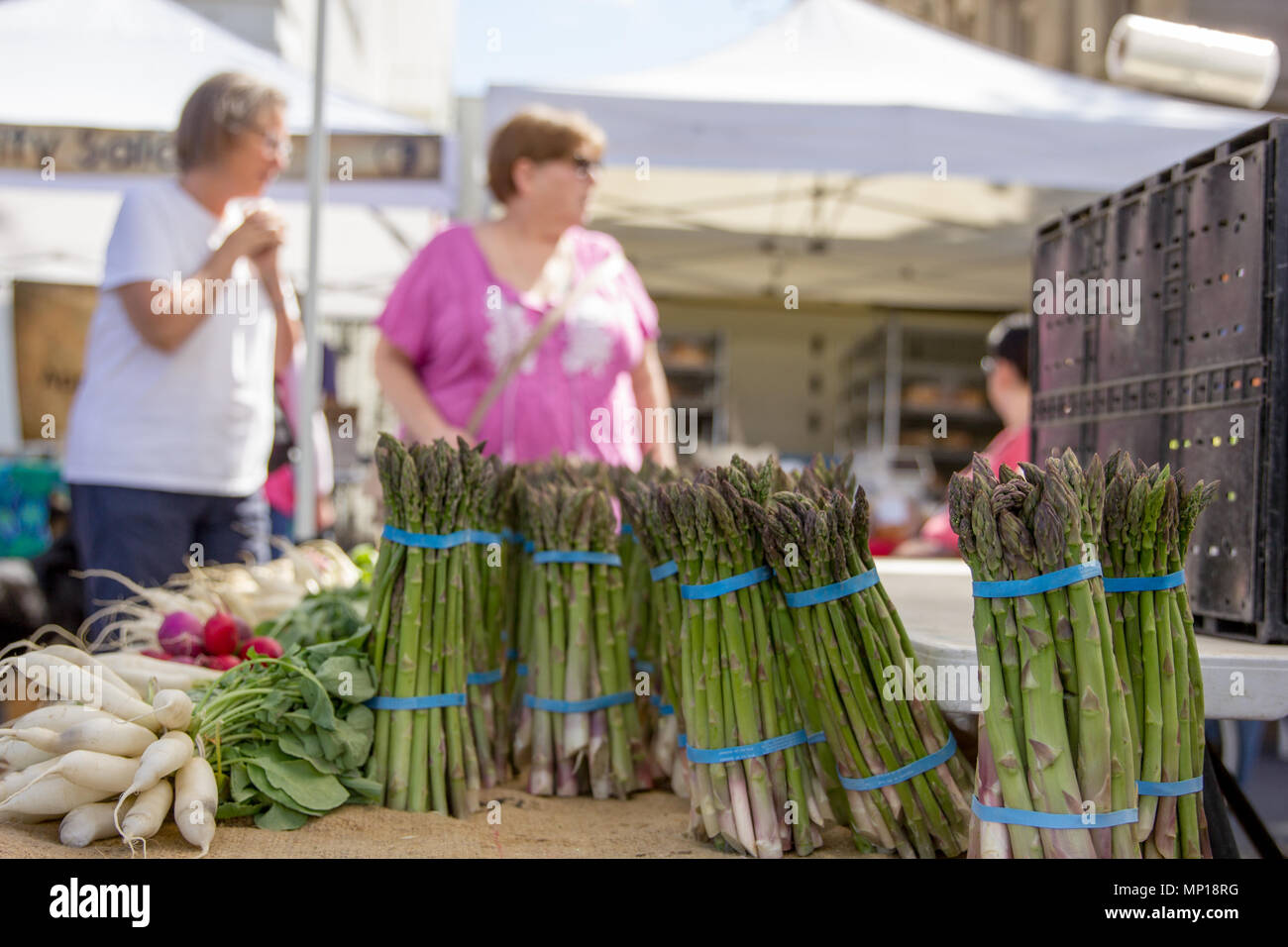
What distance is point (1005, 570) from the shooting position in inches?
53.4

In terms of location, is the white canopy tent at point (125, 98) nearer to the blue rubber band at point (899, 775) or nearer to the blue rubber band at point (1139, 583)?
the blue rubber band at point (899, 775)

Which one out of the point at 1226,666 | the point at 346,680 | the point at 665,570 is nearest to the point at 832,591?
the point at 665,570

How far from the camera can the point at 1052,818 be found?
132cm

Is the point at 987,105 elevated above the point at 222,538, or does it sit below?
above

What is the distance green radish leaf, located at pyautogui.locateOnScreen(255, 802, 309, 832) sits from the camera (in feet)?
5.43

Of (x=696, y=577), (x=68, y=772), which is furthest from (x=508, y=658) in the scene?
(x=68, y=772)

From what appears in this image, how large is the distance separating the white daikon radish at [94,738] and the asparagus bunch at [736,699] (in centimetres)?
90

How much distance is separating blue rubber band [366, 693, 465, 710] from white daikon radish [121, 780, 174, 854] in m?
0.37

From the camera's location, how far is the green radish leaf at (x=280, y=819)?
5.43 ft

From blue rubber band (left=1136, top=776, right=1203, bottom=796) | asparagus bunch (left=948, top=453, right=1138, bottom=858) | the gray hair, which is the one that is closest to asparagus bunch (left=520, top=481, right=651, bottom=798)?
asparagus bunch (left=948, top=453, right=1138, bottom=858)

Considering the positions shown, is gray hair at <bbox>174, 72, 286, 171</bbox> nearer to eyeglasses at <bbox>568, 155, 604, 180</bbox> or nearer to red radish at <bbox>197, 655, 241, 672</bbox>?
eyeglasses at <bbox>568, 155, 604, 180</bbox>

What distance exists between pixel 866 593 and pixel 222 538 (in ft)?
7.67

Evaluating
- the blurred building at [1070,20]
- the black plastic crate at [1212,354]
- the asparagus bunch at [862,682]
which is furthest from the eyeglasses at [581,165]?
the blurred building at [1070,20]
